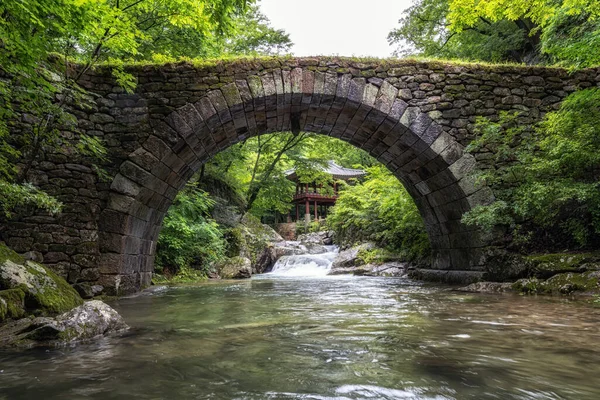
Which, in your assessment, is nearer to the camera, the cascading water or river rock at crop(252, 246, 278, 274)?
the cascading water

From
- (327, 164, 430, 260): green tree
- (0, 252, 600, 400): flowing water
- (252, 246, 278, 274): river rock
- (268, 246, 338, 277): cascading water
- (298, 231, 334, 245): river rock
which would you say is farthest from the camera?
(298, 231, 334, 245): river rock

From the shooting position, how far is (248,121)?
686 centimetres

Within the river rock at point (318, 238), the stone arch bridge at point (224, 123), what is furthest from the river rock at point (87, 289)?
the river rock at point (318, 238)

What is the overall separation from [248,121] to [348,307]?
13.0 feet

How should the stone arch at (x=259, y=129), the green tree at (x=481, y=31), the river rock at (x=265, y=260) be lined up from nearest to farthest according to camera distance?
1. the stone arch at (x=259, y=129)
2. the green tree at (x=481, y=31)
3. the river rock at (x=265, y=260)

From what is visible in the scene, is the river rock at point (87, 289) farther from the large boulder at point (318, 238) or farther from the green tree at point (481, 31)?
the large boulder at point (318, 238)

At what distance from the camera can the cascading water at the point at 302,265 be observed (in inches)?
618

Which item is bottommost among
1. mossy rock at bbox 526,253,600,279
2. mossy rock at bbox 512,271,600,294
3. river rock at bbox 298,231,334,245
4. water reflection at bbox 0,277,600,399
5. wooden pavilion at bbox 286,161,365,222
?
water reflection at bbox 0,277,600,399

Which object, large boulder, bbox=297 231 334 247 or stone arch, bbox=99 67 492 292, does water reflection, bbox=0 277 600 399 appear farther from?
large boulder, bbox=297 231 334 247

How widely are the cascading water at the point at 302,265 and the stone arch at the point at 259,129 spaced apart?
347 inches

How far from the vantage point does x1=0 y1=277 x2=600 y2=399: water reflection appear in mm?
1625

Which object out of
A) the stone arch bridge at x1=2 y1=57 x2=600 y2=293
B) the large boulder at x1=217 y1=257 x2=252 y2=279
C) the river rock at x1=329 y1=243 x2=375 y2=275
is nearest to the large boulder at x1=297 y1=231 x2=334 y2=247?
the river rock at x1=329 y1=243 x2=375 y2=275

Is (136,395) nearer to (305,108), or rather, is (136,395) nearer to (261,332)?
(261,332)

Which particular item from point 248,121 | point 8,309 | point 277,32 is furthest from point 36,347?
point 277,32
